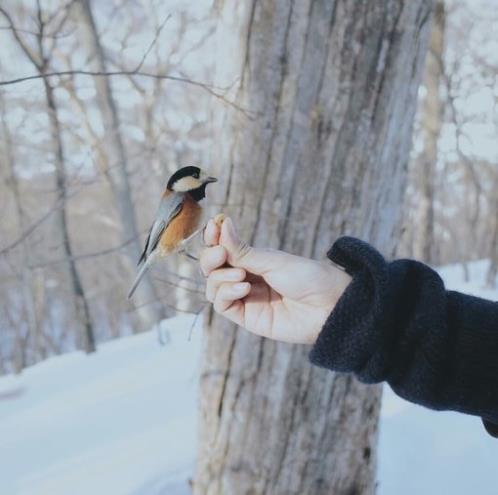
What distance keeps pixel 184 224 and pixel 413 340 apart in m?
0.54

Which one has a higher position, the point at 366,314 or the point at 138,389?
the point at 366,314

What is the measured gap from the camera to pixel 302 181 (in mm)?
1618

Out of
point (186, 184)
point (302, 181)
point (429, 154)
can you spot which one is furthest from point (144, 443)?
point (429, 154)

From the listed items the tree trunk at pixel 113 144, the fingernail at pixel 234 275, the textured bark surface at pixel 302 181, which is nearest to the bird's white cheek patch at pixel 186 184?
the fingernail at pixel 234 275

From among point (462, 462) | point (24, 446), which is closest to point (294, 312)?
point (462, 462)

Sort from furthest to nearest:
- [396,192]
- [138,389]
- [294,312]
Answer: [138,389], [396,192], [294,312]

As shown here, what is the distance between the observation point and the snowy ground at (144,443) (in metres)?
2.25

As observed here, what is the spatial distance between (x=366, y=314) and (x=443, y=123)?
6809 millimetres

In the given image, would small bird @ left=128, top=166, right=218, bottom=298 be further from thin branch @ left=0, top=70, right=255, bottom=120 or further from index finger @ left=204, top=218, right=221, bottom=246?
thin branch @ left=0, top=70, right=255, bottom=120

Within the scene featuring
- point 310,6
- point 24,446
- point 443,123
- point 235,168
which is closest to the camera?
point 310,6

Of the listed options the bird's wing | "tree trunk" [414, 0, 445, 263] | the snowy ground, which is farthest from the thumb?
"tree trunk" [414, 0, 445, 263]

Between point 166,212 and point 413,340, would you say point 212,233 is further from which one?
point 413,340

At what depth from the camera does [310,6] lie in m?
1.48

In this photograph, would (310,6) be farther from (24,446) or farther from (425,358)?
(24,446)
